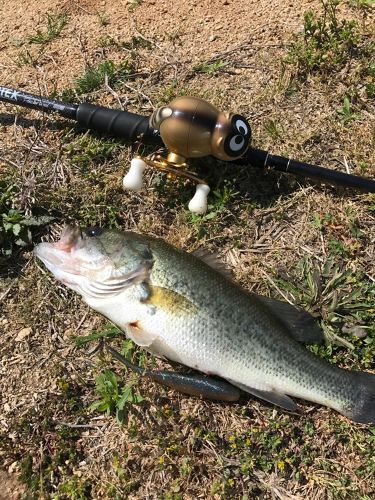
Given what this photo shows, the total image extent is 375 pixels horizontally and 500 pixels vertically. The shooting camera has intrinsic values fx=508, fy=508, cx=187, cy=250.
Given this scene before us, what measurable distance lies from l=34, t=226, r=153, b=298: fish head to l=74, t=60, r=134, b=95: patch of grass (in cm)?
176

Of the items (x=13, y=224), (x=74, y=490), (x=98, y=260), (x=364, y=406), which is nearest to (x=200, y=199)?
(x=98, y=260)

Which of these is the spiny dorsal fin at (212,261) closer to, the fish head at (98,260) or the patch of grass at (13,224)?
the fish head at (98,260)

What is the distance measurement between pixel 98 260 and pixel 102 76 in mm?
2091

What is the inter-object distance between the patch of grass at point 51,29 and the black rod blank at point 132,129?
1.00 m

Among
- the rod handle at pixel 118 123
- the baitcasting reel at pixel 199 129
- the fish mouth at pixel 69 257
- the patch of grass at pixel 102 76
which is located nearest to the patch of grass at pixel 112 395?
the fish mouth at pixel 69 257

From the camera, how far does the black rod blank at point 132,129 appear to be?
150 inches

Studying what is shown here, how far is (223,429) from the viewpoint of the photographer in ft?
11.4

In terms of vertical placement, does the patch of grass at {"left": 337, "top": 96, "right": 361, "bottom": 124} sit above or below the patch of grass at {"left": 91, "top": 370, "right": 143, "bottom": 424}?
above

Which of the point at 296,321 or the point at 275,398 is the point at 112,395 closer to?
the point at 275,398

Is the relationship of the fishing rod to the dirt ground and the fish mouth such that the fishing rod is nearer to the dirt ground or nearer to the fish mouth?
the dirt ground

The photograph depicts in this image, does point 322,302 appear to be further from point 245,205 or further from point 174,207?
point 174,207

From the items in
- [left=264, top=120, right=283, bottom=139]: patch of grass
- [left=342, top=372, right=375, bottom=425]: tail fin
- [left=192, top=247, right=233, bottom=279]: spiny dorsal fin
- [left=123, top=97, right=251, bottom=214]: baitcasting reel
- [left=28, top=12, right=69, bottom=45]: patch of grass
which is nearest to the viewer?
[left=342, top=372, right=375, bottom=425]: tail fin

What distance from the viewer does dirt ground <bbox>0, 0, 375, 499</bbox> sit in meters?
3.40

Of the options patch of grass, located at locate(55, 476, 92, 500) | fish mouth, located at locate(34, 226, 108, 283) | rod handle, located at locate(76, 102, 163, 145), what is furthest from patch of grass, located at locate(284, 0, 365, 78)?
patch of grass, located at locate(55, 476, 92, 500)
